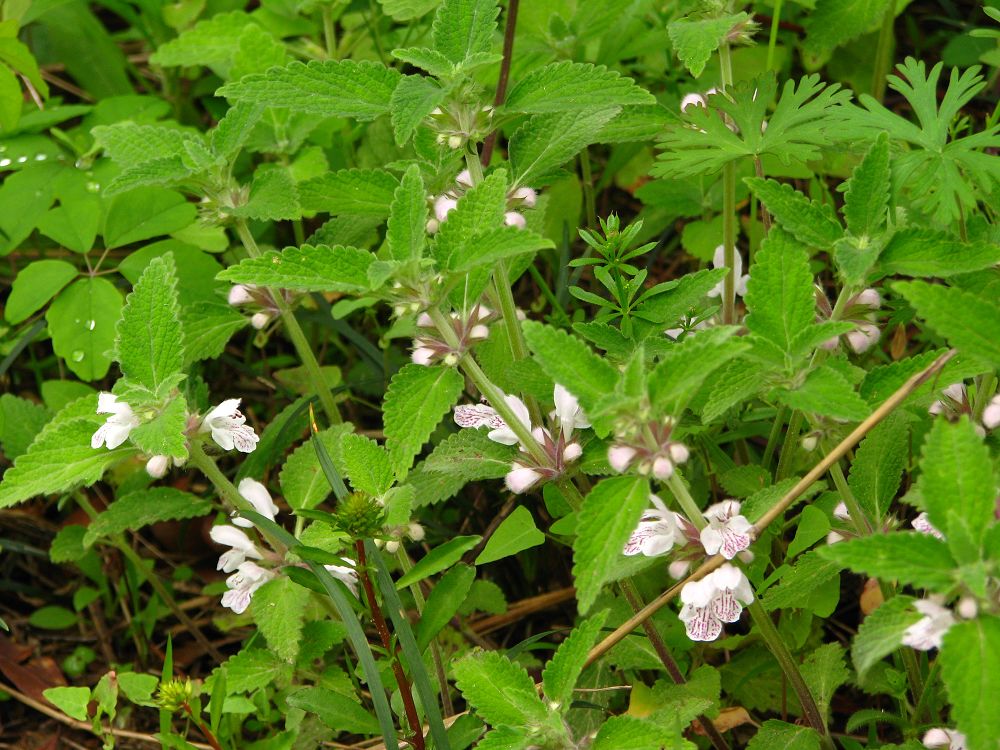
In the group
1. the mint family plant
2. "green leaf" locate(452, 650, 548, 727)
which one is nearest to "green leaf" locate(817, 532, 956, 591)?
the mint family plant

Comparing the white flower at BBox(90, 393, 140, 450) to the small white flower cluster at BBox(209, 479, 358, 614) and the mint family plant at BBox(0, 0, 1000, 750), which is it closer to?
A: the mint family plant at BBox(0, 0, 1000, 750)

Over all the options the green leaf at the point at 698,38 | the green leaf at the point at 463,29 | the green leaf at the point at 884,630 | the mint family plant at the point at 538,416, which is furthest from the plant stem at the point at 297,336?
the green leaf at the point at 884,630

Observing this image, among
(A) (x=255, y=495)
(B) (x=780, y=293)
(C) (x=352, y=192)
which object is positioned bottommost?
(A) (x=255, y=495)

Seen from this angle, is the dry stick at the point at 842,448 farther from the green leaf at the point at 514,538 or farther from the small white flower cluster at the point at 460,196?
the small white flower cluster at the point at 460,196

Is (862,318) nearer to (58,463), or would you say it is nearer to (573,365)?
(573,365)

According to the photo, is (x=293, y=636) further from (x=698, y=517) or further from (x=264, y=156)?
(x=264, y=156)

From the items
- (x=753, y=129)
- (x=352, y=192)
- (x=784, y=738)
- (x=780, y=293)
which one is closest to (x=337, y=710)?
(x=784, y=738)
